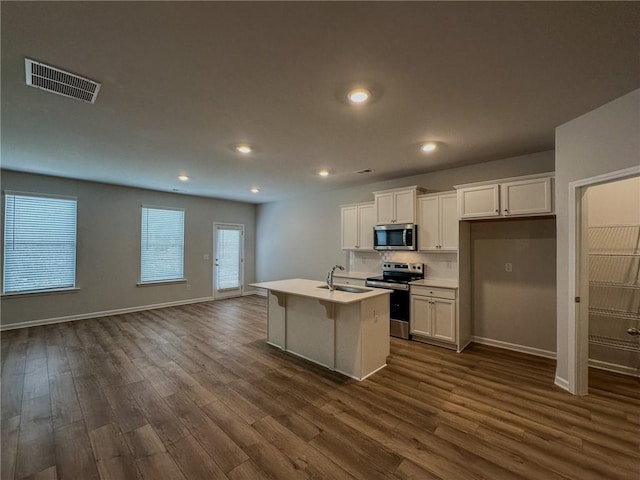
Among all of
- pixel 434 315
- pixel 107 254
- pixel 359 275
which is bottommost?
pixel 434 315

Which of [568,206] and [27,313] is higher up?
[568,206]

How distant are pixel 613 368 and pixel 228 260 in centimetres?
752

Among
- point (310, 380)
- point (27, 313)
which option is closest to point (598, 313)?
point (310, 380)

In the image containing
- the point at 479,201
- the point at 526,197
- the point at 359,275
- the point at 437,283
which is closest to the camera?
the point at 526,197

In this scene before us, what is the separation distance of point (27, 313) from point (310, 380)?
5389 mm

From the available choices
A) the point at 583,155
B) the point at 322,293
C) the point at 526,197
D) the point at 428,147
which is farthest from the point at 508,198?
the point at 322,293

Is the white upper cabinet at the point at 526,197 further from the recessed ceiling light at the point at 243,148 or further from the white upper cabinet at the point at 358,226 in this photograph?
the recessed ceiling light at the point at 243,148

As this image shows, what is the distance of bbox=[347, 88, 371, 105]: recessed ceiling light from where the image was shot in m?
2.27

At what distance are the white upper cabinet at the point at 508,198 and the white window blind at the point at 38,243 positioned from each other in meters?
6.94

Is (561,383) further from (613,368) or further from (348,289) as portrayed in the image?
(348,289)

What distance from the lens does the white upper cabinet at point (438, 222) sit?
162 inches

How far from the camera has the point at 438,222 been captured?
4.30 metres

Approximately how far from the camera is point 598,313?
10.6 feet

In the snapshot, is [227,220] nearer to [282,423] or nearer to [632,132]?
[282,423]
